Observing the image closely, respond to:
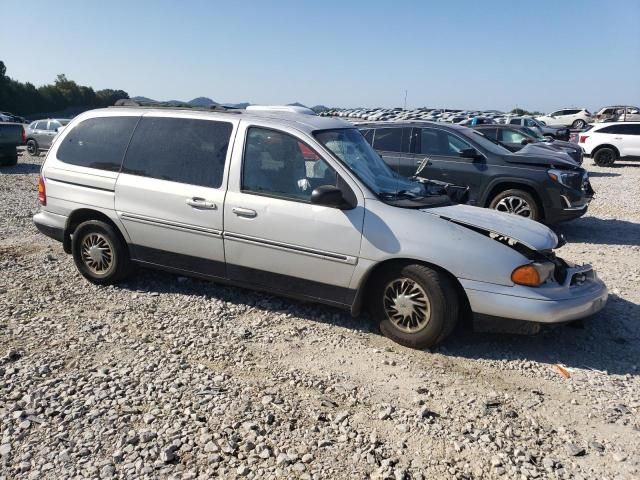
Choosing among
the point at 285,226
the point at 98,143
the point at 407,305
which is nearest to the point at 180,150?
the point at 98,143

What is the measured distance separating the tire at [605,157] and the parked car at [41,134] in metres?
22.0

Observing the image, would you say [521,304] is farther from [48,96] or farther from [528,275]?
[48,96]

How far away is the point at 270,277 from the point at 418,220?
4.68ft

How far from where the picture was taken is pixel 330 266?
14.6ft

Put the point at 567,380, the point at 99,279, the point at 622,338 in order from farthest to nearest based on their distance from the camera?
the point at 99,279 < the point at 622,338 < the point at 567,380

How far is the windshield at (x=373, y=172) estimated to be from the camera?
14.9ft

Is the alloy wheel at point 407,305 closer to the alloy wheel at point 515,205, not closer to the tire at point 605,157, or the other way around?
the alloy wheel at point 515,205

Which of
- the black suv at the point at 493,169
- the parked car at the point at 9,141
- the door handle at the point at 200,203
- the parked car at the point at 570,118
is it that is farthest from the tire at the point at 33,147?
the parked car at the point at 570,118

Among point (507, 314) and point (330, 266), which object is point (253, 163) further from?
point (507, 314)

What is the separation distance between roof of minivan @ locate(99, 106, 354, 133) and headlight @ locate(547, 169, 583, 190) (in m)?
4.41

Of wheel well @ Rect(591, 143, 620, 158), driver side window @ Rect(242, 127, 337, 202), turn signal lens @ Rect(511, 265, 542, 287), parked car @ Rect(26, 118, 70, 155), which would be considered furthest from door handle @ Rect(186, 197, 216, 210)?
parked car @ Rect(26, 118, 70, 155)

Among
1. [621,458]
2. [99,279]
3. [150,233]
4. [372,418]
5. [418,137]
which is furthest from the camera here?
[418,137]

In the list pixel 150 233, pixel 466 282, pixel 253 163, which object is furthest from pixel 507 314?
pixel 150 233

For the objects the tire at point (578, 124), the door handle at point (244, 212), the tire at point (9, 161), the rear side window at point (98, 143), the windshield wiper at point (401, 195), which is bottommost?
the tire at point (9, 161)
